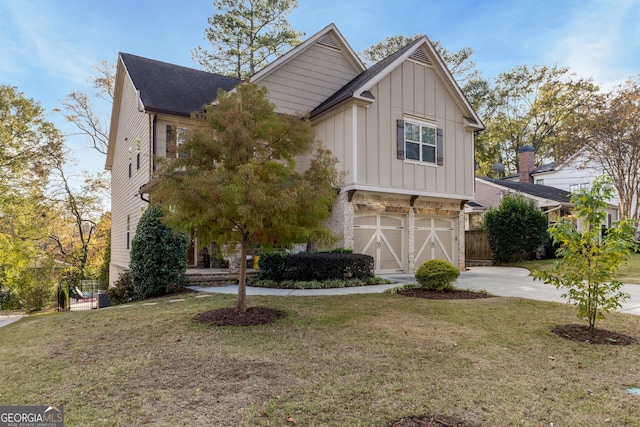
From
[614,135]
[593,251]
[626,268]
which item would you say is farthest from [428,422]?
[614,135]

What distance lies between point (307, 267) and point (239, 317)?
4.51m

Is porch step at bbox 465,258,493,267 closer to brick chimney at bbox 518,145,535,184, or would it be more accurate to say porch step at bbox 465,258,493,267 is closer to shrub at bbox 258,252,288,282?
shrub at bbox 258,252,288,282

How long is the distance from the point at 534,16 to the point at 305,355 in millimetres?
14512

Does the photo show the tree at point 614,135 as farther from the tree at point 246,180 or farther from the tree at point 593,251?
the tree at point 246,180

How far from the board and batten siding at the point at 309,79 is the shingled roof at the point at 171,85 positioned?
2290 millimetres

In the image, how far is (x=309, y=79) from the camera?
571 inches

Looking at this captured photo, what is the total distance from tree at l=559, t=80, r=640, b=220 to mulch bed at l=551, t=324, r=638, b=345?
14241mm

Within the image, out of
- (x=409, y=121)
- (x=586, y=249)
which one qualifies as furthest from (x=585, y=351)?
(x=409, y=121)

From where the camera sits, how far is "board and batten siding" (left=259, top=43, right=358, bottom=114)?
13.8 m

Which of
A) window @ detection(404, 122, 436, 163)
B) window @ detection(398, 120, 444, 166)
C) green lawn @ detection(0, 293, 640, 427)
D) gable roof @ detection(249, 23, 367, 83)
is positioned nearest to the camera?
green lawn @ detection(0, 293, 640, 427)

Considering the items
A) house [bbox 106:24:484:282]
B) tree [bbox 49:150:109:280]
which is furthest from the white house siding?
tree [bbox 49:150:109:280]

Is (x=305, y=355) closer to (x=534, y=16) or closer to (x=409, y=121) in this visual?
(x=409, y=121)

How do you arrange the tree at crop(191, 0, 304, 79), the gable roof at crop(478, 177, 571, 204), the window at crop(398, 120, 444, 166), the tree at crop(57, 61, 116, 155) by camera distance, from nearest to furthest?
1. the window at crop(398, 120, 444, 166)
2. the gable roof at crop(478, 177, 571, 204)
3. the tree at crop(57, 61, 116, 155)
4. the tree at crop(191, 0, 304, 79)

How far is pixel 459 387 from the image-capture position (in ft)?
11.5
